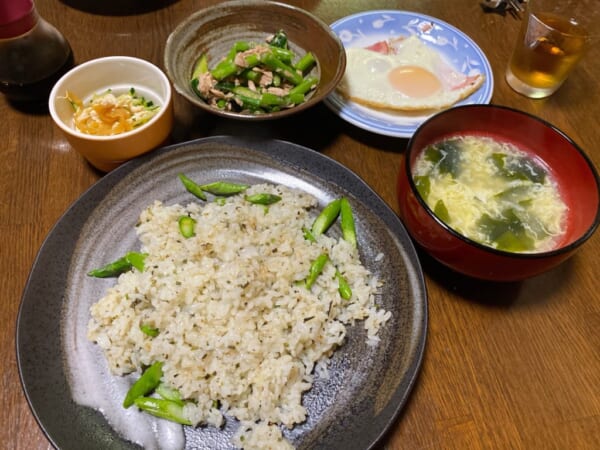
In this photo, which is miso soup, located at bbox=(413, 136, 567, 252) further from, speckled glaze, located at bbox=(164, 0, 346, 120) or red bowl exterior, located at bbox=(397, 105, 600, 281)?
speckled glaze, located at bbox=(164, 0, 346, 120)

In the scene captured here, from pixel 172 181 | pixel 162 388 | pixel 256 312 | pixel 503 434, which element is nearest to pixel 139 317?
pixel 162 388

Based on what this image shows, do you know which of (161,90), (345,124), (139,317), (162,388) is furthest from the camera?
(345,124)

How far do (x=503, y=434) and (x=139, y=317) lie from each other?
1.20 metres

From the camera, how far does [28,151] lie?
2.06 meters

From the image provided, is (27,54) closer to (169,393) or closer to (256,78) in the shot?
(256,78)

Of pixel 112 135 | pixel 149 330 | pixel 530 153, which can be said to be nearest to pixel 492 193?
pixel 530 153

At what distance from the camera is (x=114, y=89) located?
2055mm

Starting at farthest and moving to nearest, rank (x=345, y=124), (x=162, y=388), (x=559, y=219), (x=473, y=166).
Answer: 1. (x=345, y=124)
2. (x=473, y=166)
3. (x=559, y=219)
4. (x=162, y=388)

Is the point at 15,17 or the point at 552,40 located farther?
the point at 552,40

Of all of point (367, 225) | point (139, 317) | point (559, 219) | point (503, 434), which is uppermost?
point (559, 219)

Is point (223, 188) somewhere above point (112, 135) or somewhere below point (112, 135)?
below

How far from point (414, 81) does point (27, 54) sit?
1.76m

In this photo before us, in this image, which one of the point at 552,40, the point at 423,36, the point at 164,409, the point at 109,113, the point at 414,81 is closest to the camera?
the point at 164,409

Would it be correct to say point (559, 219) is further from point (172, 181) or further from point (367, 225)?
point (172, 181)
